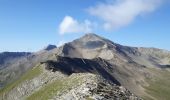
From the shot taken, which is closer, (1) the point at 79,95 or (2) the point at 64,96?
(1) the point at 79,95

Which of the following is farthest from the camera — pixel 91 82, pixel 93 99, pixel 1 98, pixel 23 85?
→ pixel 1 98

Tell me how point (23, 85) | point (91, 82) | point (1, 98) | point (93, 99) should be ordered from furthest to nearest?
point (1, 98), point (23, 85), point (91, 82), point (93, 99)

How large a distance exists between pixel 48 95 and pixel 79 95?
1514 cm

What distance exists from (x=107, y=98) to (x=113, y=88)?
22.3 ft

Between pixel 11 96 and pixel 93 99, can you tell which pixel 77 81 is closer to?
pixel 93 99

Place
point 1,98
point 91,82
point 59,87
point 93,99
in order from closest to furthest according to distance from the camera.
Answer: point 93,99 → point 91,82 → point 59,87 → point 1,98

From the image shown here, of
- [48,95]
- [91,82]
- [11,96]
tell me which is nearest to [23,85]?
[11,96]

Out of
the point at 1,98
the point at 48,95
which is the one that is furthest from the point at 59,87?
the point at 1,98

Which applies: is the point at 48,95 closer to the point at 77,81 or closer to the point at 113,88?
the point at 77,81

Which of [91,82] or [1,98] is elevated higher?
[91,82]

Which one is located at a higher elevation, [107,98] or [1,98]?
[107,98]

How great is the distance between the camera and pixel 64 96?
6750 cm

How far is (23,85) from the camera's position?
6265 inches

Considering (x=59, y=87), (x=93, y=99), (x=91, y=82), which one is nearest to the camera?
(x=93, y=99)
